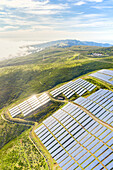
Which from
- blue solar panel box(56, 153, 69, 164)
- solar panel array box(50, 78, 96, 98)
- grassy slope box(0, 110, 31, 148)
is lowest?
grassy slope box(0, 110, 31, 148)

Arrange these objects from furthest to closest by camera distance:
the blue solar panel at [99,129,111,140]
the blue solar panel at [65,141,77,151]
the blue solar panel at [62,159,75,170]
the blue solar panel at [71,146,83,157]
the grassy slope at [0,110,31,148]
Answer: the grassy slope at [0,110,31,148], the blue solar panel at [65,141,77,151], the blue solar panel at [99,129,111,140], the blue solar panel at [71,146,83,157], the blue solar panel at [62,159,75,170]

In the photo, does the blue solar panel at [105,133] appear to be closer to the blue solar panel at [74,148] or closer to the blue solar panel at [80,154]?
Result: the blue solar panel at [80,154]

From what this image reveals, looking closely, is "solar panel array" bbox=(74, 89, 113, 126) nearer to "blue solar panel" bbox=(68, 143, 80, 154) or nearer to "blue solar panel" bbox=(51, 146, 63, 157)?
"blue solar panel" bbox=(68, 143, 80, 154)

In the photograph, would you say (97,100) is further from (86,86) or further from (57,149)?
(57,149)

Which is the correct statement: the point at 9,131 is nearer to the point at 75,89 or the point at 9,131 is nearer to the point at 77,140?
the point at 77,140

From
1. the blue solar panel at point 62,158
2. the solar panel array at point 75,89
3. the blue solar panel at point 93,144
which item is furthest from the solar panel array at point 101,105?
the blue solar panel at point 62,158

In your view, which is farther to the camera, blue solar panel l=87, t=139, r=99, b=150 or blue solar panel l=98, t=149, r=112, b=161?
blue solar panel l=87, t=139, r=99, b=150

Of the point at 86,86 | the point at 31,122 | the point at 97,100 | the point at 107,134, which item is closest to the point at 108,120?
the point at 107,134

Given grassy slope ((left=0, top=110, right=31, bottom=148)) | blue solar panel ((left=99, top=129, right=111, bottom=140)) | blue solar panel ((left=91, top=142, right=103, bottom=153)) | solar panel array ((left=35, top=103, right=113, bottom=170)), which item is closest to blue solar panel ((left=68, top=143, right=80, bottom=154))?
solar panel array ((left=35, top=103, right=113, bottom=170))
